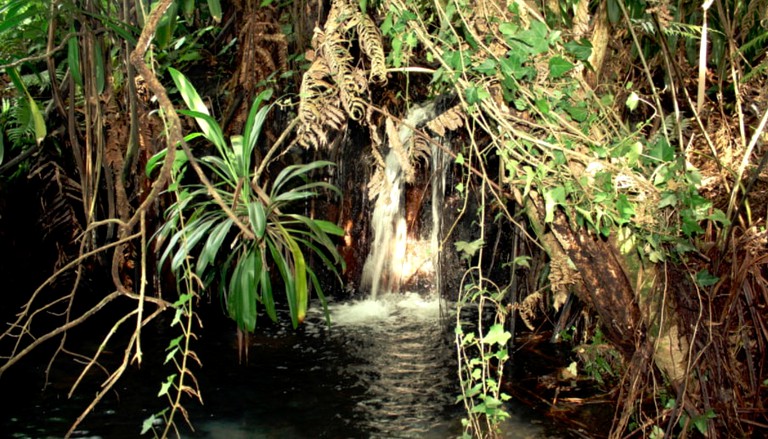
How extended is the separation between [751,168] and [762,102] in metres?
0.51

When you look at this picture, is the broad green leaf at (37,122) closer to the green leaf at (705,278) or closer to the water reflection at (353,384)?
the water reflection at (353,384)

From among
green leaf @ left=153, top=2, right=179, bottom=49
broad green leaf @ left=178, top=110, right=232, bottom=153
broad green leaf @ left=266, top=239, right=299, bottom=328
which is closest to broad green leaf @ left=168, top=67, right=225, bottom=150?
A: broad green leaf @ left=178, top=110, right=232, bottom=153

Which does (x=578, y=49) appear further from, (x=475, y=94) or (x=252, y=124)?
(x=252, y=124)

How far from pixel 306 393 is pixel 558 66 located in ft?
7.05

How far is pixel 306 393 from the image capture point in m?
3.46

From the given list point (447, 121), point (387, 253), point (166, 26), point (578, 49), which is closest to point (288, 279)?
point (447, 121)

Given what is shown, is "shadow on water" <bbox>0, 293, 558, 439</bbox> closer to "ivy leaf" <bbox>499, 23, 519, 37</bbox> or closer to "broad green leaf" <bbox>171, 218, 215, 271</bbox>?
"broad green leaf" <bbox>171, 218, 215, 271</bbox>

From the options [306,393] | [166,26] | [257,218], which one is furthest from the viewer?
[306,393]

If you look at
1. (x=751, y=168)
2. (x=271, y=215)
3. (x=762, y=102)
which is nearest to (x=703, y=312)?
(x=751, y=168)

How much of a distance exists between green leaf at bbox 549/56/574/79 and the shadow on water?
1640mm

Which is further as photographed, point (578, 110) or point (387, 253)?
point (387, 253)

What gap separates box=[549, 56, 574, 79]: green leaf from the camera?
216cm

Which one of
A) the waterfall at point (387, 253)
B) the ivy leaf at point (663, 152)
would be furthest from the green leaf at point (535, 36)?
the waterfall at point (387, 253)

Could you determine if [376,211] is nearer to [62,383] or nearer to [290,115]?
[290,115]
